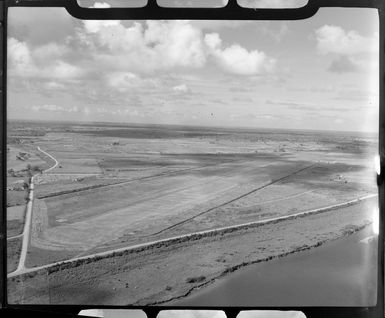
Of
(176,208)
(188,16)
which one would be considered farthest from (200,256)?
(188,16)

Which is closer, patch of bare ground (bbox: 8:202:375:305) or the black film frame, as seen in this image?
the black film frame

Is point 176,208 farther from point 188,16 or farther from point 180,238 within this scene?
point 188,16

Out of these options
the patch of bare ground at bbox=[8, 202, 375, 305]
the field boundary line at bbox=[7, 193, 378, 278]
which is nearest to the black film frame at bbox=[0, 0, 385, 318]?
the patch of bare ground at bbox=[8, 202, 375, 305]

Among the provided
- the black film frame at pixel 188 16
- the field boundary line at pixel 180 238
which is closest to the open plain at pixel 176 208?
the field boundary line at pixel 180 238

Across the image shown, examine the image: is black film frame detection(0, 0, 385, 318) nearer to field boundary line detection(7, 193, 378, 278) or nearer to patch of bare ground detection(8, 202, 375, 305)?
patch of bare ground detection(8, 202, 375, 305)

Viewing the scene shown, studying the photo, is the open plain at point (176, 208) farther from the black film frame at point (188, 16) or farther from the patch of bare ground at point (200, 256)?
the black film frame at point (188, 16)

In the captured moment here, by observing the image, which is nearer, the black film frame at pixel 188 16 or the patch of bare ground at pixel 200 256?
the black film frame at pixel 188 16

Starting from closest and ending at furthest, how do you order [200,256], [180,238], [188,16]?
[188,16] < [200,256] < [180,238]

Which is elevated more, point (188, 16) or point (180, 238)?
point (188, 16)

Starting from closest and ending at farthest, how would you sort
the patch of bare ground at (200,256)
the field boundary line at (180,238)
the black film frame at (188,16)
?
the black film frame at (188,16) < the patch of bare ground at (200,256) < the field boundary line at (180,238)

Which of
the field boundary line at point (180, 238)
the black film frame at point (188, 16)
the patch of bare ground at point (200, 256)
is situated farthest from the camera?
the field boundary line at point (180, 238)
